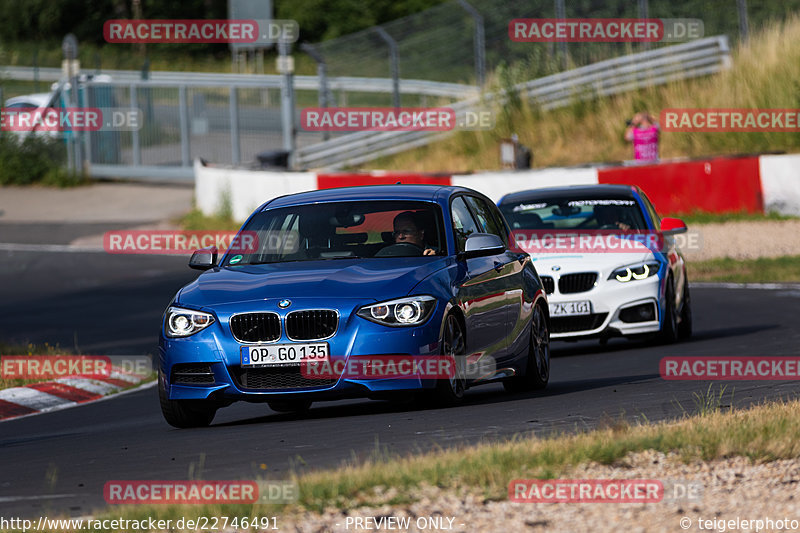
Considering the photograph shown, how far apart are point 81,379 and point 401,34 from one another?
22.2 meters

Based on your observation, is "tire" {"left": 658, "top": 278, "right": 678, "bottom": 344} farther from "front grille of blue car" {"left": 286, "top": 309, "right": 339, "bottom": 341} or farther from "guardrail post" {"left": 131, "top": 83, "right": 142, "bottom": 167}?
"guardrail post" {"left": 131, "top": 83, "right": 142, "bottom": 167}

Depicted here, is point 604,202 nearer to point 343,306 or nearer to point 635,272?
point 635,272

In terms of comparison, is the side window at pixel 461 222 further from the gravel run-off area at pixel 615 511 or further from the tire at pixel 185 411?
the gravel run-off area at pixel 615 511

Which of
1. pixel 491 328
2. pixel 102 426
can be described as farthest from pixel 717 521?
pixel 102 426

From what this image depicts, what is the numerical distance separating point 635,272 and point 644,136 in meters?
14.0

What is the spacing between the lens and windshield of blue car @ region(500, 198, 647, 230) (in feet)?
49.1

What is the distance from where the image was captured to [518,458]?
6680mm

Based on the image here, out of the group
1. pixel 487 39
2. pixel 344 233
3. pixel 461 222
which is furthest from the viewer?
pixel 487 39

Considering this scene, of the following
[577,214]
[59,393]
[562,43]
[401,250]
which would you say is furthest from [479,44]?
[401,250]

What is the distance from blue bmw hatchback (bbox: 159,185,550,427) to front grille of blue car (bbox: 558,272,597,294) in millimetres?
3253

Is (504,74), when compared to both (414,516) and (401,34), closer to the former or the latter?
(401,34)

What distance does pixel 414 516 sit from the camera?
5.79 meters

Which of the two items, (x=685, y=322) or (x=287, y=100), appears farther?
(x=287, y=100)

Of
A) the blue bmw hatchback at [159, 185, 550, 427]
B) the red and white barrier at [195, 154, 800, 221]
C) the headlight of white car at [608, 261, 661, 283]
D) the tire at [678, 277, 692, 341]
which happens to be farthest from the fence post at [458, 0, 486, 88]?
the blue bmw hatchback at [159, 185, 550, 427]
